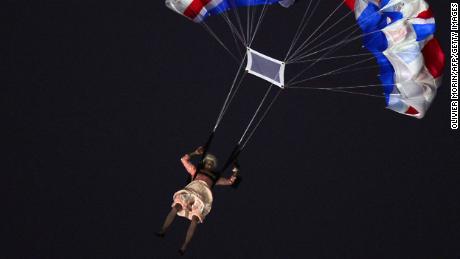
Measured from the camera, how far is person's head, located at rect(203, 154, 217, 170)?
28.5 ft

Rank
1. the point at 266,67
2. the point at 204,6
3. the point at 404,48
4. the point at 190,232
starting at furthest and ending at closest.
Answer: the point at 204,6, the point at 266,67, the point at 404,48, the point at 190,232

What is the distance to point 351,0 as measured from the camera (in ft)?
29.7

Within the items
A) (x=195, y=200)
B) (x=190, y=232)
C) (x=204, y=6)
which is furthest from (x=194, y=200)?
(x=204, y=6)

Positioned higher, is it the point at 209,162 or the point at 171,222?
the point at 209,162

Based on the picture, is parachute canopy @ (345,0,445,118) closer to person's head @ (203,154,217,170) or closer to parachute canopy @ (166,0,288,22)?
parachute canopy @ (166,0,288,22)

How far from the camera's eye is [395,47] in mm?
8477

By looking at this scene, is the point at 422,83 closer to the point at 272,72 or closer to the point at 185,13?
the point at 272,72

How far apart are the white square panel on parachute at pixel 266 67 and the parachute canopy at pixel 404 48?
44.3 inches

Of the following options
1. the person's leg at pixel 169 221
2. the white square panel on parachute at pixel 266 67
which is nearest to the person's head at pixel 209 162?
the person's leg at pixel 169 221

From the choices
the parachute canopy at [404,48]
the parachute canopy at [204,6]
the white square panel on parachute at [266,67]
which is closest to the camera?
the parachute canopy at [404,48]

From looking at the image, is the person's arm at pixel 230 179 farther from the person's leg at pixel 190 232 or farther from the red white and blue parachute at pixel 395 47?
the red white and blue parachute at pixel 395 47

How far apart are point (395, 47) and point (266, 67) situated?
1.58m

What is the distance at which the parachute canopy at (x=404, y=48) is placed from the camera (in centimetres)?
829

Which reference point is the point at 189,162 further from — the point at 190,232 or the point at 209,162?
the point at 190,232
